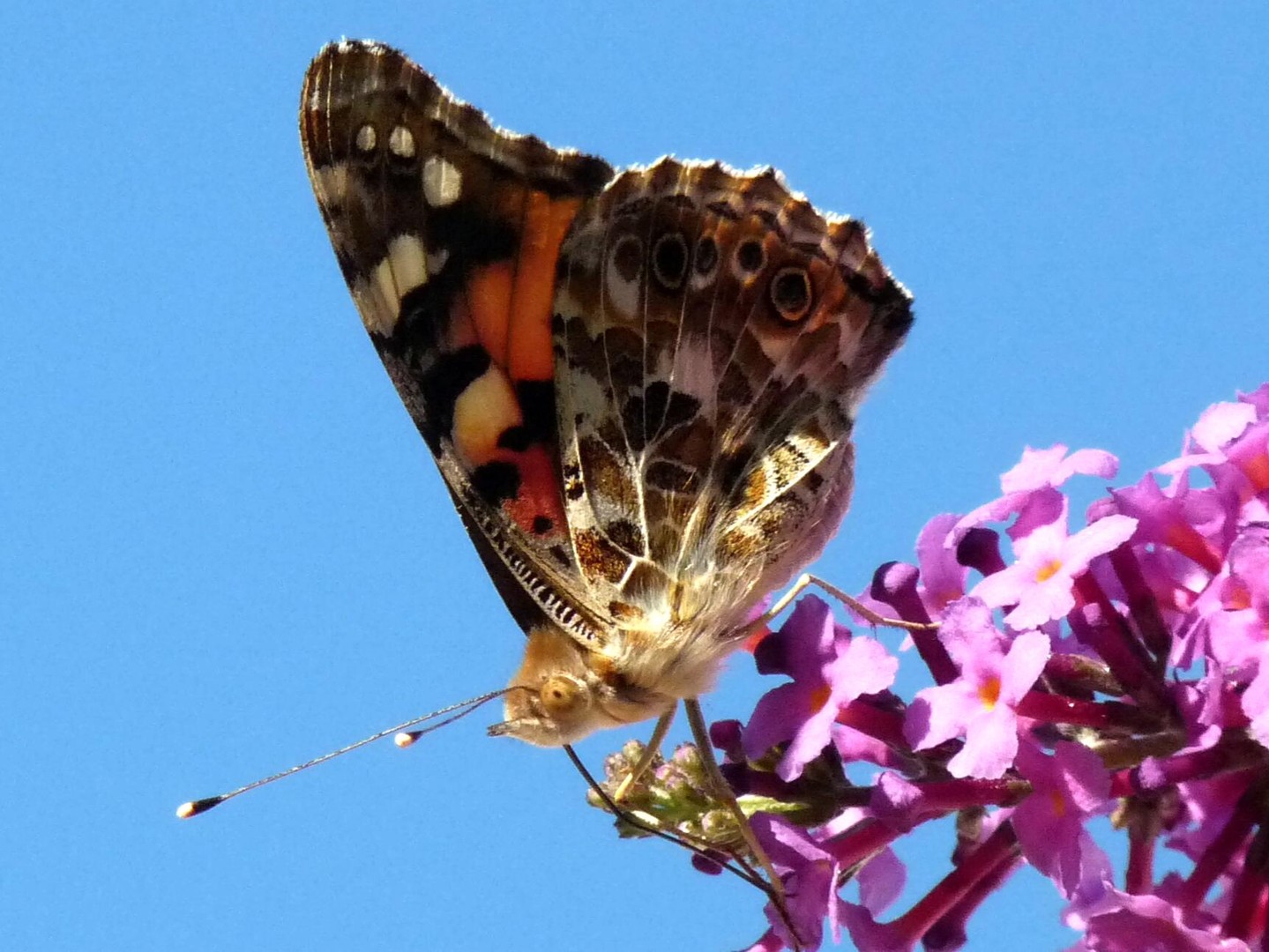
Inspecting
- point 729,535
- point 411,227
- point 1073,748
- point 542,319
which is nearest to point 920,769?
point 1073,748

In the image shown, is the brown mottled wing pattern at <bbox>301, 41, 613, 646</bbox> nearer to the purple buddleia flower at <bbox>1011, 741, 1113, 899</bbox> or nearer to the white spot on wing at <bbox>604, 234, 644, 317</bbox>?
the white spot on wing at <bbox>604, 234, 644, 317</bbox>

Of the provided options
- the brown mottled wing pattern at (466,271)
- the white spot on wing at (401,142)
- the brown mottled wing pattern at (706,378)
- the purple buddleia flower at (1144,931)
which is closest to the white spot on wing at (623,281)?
the brown mottled wing pattern at (706,378)

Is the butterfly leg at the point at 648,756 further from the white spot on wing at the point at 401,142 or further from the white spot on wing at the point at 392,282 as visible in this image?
the white spot on wing at the point at 401,142

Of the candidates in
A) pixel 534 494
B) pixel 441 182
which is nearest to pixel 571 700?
pixel 534 494

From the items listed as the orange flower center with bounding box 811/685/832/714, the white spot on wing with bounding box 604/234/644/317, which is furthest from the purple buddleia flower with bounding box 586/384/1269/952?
the white spot on wing with bounding box 604/234/644/317

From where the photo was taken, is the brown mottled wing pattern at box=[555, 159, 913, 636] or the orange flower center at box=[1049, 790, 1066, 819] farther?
the brown mottled wing pattern at box=[555, 159, 913, 636]

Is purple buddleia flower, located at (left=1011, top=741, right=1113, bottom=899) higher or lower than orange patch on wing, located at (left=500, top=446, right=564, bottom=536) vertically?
lower

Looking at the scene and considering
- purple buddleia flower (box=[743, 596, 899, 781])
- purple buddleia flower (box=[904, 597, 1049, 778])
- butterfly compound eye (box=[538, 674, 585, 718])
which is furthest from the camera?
butterfly compound eye (box=[538, 674, 585, 718])

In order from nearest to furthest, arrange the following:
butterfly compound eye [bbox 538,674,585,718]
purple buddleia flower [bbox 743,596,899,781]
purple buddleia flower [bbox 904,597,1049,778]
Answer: purple buddleia flower [bbox 904,597,1049,778], purple buddleia flower [bbox 743,596,899,781], butterfly compound eye [bbox 538,674,585,718]

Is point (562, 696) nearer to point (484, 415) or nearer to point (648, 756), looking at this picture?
point (648, 756)

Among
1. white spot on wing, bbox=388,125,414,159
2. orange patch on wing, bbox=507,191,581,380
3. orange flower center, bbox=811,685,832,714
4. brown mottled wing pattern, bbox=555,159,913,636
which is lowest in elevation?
orange flower center, bbox=811,685,832,714
